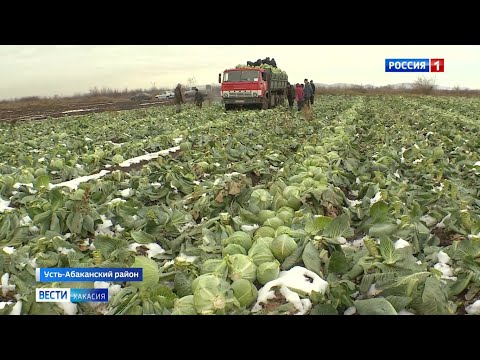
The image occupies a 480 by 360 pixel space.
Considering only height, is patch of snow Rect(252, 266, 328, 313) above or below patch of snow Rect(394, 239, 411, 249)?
below

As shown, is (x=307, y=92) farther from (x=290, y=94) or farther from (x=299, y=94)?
(x=290, y=94)

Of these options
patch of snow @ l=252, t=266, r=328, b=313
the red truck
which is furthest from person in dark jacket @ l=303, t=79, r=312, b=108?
patch of snow @ l=252, t=266, r=328, b=313

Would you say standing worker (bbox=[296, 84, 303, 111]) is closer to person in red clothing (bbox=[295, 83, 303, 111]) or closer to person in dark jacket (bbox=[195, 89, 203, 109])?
person in red clothing (bbox=[295, 83, 303, 111])

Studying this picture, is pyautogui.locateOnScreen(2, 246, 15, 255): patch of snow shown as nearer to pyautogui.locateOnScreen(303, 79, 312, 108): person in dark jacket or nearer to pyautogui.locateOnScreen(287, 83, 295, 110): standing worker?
pyautogui.locateOnScreen(303, 79, 312, 108): person in dark jacket

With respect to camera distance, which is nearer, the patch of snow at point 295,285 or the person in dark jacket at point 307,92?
the patch of snow at point 295,285

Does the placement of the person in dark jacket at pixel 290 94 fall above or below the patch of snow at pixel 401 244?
above

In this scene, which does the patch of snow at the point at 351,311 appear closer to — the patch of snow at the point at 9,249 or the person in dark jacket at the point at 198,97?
the patch of snow at the point at 9,249

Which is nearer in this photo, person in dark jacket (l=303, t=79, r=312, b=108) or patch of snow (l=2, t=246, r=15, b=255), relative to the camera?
patch of snow (l=2, t=246, r=15, b=255)

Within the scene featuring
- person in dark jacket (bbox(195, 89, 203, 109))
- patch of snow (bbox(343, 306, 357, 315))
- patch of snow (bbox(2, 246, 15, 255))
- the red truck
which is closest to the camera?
patch of snow (bbox(343, 306, 357, 315))

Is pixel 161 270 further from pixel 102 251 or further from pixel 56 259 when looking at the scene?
pixel 56 259
